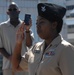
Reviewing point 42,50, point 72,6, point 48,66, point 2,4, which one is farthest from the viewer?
point 72,6

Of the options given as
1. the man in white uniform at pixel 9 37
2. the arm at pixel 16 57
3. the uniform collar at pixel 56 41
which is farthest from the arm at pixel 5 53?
the uniform collar at pixel 56 41

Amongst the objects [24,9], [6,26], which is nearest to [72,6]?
[24,9]

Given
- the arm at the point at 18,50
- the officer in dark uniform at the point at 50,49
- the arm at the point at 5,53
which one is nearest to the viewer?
the officer in dark uniform at the point at 50,49

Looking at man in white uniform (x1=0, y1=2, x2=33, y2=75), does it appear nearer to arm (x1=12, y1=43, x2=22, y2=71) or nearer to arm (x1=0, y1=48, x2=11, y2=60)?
arm (x1=0, y1=48, x2=11, y2=60)

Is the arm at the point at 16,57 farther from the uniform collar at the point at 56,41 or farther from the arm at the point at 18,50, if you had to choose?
the uniform collar at the point at 56,41

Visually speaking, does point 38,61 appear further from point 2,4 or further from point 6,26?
point 2,4

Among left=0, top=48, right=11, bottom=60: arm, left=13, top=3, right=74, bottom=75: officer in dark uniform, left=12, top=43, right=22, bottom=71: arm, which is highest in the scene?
left=13, top=3, right=74, bottom=75: officer in dark uniform

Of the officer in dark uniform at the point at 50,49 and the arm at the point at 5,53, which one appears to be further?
the arm at the point at 5,53

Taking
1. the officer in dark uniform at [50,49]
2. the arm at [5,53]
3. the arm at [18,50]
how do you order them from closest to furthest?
the officer in dark uniform at [50,49], the arm at [18,50], the arm at [5,53]

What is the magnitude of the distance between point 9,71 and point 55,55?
6.18 feet

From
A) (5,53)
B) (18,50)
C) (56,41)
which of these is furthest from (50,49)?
(5,53)

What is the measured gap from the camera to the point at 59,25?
242 cm

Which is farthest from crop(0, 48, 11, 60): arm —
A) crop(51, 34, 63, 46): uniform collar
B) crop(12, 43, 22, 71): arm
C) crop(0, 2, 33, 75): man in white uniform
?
crop(51, 34, 63, 46): uniform collar

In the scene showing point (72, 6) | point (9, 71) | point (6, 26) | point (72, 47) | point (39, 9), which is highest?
point (39, 9)
